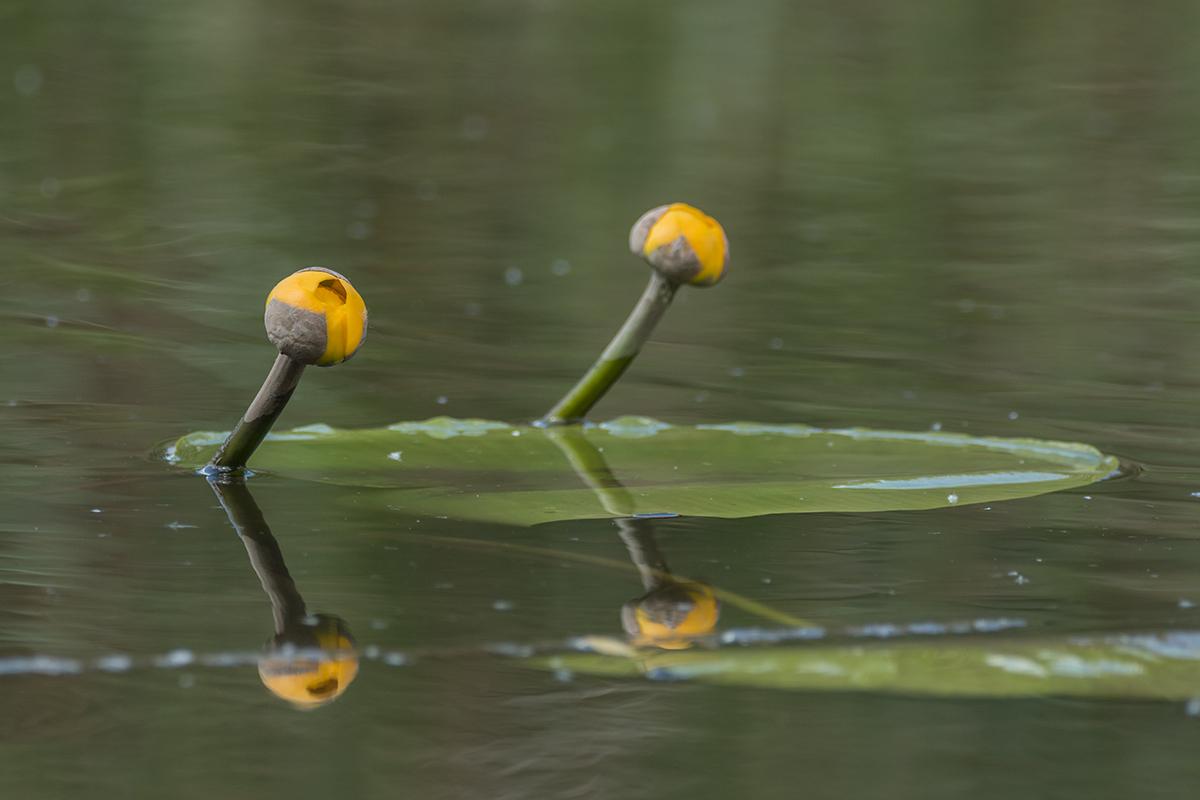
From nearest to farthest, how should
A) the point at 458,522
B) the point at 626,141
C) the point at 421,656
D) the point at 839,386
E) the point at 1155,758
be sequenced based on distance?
the point at 1155,758
the point at 421,656
the point at 458,522
the point at 839,386
the point at 626,141

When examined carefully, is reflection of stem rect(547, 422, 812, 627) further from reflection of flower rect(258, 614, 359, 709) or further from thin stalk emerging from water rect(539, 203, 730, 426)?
reflection of flower rect(258, 614, 359, 709)

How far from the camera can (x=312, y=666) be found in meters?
1.17

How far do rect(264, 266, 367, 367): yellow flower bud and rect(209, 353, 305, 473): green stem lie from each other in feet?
0.32

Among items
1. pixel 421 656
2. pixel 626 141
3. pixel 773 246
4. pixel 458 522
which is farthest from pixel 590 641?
pixel 626 141

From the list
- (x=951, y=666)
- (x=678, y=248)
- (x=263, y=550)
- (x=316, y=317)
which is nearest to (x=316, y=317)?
(x=316, y=317)

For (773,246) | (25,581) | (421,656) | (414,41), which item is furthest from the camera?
(414,41)

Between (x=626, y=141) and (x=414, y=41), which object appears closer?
(x=626, y=141)

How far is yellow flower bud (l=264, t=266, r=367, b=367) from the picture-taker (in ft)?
5.01

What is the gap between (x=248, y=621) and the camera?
1277 millimetres

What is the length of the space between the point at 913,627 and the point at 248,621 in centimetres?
60

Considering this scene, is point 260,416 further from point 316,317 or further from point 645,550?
point 645,550

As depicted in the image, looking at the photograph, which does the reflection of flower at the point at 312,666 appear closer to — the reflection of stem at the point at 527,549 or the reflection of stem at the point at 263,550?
the reflection of stem at the point at 263,550

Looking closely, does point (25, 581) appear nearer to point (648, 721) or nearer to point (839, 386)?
point (648, 721)

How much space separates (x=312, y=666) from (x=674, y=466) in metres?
0.82
